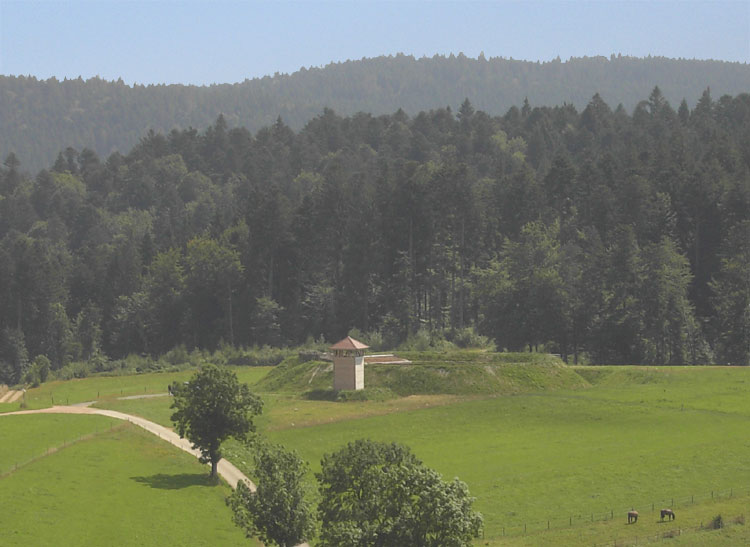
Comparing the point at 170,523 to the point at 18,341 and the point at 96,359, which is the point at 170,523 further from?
the point at 18,341

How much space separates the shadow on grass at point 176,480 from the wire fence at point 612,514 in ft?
62.9

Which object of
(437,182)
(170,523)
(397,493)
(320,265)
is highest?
(437,182)

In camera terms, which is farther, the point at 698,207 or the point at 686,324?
the point at 698,207

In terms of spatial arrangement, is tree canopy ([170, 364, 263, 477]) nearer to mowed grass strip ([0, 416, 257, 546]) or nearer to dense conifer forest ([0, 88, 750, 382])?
mowed grass strip ([0, 416, 257, 546])

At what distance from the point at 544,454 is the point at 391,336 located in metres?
69.5

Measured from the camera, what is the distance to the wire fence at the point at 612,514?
4897 centimetres

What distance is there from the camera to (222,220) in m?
169

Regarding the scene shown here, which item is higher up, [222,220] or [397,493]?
[222,220]

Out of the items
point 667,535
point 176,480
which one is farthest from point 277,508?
point 667,535

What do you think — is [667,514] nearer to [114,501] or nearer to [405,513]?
[405,513]

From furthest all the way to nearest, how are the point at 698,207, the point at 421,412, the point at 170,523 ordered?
→ the point at 698,207 < the point at 421,412 < the point at 170,523

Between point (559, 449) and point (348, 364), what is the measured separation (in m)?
26.6

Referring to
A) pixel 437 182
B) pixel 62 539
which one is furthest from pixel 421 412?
pixel 437 182

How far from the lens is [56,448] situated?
6406 cm
